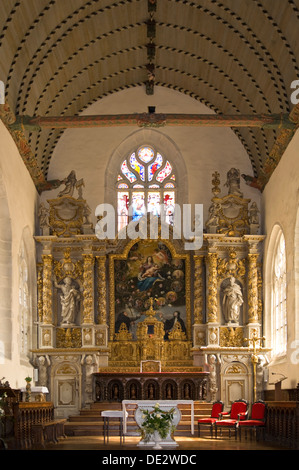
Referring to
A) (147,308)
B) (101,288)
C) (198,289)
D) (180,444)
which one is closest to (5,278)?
(101,288)

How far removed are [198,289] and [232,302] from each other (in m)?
1.15

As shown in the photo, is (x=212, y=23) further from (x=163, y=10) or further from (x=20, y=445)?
(x=20, y=445)

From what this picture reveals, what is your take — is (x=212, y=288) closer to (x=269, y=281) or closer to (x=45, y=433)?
(x=269, y=281)

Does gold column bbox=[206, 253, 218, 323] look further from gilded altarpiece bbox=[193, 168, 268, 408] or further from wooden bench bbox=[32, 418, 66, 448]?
wooden bench bbox=[32, 418, 66, 448]

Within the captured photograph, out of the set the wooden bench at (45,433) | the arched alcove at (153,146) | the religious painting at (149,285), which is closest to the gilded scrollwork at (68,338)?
the religious painting at (149,285)

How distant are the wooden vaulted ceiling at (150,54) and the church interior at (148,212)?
7 cm

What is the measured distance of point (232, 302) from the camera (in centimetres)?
2588

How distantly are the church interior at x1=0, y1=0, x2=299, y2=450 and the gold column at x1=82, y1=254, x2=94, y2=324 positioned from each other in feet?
0.14

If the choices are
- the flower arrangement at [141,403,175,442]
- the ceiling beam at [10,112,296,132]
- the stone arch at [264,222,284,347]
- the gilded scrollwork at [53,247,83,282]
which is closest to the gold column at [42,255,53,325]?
the gilded scrollwork at [53,247,83,282]

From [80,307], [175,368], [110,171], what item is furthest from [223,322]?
[110,171]

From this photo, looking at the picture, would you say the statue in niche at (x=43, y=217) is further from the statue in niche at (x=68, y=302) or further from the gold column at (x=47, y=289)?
the statue in niche at (x=68, y=302)

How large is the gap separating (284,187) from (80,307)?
7543 millimetres

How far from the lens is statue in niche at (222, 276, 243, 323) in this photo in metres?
25.9
